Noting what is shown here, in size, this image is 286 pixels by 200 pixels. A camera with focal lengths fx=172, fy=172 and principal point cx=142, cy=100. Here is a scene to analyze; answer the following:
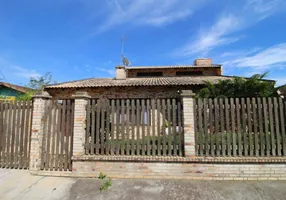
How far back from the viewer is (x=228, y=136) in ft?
13.9

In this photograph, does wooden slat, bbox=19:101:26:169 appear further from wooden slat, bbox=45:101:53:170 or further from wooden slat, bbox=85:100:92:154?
wooden slat, bbox=85:100:92:154

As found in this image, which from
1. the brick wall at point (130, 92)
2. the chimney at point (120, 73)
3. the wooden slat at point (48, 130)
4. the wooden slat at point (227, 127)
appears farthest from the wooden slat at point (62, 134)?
the chimney at point (120, 73)

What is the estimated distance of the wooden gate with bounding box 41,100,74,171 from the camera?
452 cm

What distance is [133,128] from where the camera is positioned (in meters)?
4.47

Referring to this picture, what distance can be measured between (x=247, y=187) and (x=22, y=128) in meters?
5.80

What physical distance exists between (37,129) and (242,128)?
5326 millimetres

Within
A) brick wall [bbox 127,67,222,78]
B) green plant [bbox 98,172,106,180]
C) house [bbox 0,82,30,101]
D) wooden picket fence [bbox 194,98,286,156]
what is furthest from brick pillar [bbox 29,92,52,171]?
house [bbox 0,82,30,101]

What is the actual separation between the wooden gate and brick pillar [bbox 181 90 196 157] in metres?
2.98

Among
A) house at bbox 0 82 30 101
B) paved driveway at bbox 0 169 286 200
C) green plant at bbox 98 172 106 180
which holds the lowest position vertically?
paved driveway at bbox 0 169 286 200

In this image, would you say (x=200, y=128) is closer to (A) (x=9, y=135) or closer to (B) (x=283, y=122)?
(B) (x=283, y=122)

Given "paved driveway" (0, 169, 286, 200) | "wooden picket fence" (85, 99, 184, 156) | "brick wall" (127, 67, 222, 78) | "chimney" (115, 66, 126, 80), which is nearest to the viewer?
"paved driveway" (0, 169, 286, 200)

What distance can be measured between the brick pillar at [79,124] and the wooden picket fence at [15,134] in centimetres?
140

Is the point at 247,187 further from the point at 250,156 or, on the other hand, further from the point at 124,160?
the point at 124,160

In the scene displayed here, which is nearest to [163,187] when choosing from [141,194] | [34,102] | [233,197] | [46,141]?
[141,194]
